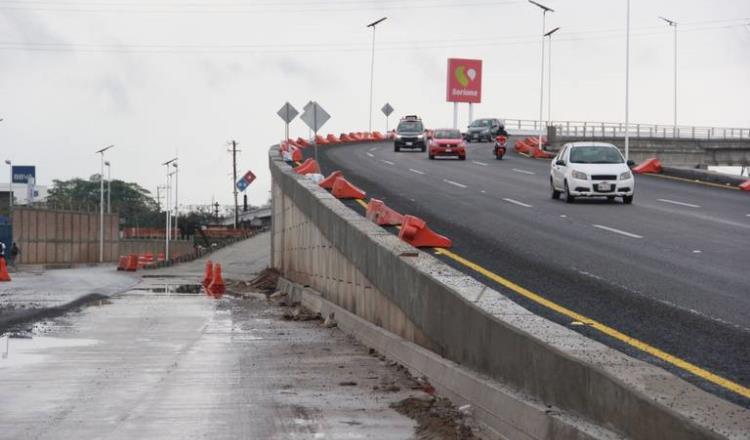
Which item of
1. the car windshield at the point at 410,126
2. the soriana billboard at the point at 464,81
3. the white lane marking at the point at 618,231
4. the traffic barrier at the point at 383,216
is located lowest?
the white lane marking at the point at 618,231

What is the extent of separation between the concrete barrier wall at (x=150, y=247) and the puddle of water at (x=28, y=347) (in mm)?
102501

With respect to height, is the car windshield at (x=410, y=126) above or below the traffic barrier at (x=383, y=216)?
above

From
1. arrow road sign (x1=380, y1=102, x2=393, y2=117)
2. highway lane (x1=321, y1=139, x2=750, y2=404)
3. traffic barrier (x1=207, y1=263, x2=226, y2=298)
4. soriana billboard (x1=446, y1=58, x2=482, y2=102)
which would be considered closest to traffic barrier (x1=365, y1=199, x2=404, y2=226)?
highway lane (x1=321, y1=139, x2=750, y2=404)

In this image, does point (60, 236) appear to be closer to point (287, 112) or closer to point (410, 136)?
point (410, 136)

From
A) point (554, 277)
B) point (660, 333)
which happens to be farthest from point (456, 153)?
point (660, 333)

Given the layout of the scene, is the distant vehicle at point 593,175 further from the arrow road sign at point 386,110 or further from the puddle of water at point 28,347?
the arrow road sign at point 386,110

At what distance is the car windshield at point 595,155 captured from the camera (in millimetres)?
35031

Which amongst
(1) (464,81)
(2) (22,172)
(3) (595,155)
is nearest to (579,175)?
(3) (595,155)

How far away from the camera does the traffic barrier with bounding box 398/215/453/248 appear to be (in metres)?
19.6

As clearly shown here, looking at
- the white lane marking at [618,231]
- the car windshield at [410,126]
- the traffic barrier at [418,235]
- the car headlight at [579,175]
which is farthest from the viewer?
the car windshield at [410,126]

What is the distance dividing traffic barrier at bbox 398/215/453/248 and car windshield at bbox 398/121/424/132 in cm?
5245

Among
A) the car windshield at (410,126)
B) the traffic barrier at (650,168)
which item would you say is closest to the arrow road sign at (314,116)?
the traffic barrier at (650,168)

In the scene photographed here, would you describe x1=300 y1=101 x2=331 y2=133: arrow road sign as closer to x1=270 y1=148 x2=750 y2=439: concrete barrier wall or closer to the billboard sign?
x1=270 y1=148 x2=750 y2=439: concrete barrier wall

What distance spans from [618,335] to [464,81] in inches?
5184
